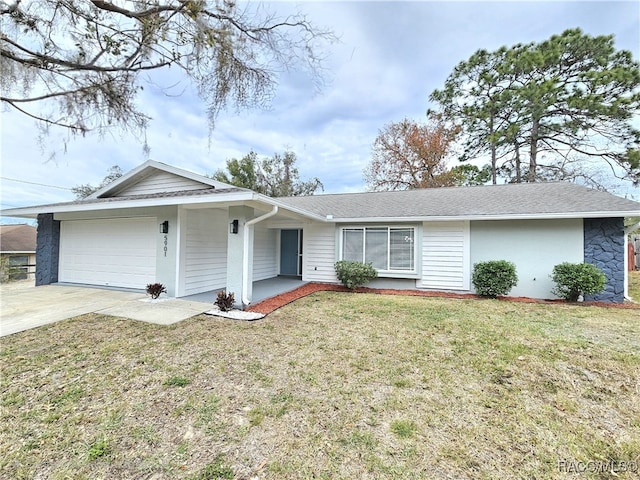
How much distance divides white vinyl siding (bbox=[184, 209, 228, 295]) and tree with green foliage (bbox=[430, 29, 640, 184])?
16434mm

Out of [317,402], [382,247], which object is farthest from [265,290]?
[317,402]

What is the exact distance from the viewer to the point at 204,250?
315 inches

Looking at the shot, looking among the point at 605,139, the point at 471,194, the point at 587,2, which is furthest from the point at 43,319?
the point at 605,139

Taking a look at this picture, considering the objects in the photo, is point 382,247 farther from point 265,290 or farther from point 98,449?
point 98,449

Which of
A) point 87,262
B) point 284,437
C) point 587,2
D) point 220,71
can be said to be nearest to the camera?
point 284,437

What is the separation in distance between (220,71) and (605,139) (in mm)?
19053

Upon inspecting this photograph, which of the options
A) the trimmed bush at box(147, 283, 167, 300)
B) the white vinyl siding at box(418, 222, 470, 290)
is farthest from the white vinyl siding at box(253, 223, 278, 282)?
the white vinyl siding at box(418, 222, 470, 290)

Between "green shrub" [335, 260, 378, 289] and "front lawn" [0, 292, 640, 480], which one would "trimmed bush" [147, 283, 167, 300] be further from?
"green shrub" [335, 260, 378, 289]

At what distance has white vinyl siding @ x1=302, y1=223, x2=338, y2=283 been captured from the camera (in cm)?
1005

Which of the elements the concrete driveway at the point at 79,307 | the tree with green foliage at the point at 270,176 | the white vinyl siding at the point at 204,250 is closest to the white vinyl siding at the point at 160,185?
the white vinyl siding at the point at 204,250

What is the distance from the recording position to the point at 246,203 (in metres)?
6.13

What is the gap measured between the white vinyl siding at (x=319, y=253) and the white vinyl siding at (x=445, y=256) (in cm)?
301

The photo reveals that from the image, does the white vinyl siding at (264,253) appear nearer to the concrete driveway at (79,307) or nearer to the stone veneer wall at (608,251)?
the concrete driveway at (79,307)

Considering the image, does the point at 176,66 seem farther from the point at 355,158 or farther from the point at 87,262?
the point at 355,158
